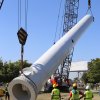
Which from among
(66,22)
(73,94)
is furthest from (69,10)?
(73,94)

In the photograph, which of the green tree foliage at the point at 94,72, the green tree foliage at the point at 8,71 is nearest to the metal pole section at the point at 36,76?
the green tree foliage at the point at 8,71

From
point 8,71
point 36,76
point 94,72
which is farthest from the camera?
point 94,72

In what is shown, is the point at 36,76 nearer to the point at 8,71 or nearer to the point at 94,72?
the point at 8,71

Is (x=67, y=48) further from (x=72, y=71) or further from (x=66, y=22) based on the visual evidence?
(x=72, y=71)

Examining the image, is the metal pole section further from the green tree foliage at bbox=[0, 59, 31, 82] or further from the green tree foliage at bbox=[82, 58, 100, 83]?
the green tree foliage at bbox=[82, 58, 100, 83]

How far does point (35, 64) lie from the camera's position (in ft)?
36.9

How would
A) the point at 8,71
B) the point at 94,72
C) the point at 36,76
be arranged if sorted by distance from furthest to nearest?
the point at 94,72
the point at 8,71
the point at 36,76

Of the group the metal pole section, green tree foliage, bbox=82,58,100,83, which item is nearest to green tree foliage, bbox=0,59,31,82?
green tree foliage, bbox=82,58,100,83

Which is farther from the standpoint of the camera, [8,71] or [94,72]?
[94,72]

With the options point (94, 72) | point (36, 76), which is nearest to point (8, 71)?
point (94, 72)

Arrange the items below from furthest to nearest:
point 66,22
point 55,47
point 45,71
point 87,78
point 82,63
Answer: point 82,63
point 87,78
point 66,22
point 55,47
point 45,71

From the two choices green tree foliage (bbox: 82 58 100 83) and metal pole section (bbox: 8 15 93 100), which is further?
green tree foliage (bbox: 82 58 100 83)

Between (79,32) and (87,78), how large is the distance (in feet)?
294

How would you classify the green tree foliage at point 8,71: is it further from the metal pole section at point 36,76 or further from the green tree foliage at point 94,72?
the metal pole section at point 36,76
